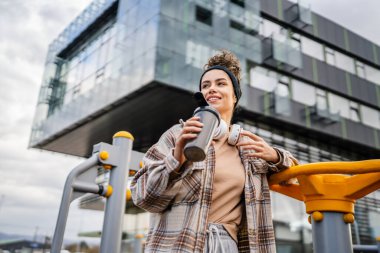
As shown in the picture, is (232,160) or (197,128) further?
(232,160)

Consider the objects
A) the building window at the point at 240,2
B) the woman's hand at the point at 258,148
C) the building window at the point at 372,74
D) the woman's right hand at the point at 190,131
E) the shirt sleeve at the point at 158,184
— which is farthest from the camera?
the building window at the point at 372,74

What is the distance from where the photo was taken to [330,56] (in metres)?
17.2

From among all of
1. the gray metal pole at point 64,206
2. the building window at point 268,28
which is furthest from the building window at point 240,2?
the gray metal pole at point 64,206

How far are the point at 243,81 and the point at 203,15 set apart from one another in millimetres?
2665

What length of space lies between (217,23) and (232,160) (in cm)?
1157

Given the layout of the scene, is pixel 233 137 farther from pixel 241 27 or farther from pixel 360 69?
pixel 360 69

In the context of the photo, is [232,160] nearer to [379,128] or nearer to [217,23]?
[217,23]

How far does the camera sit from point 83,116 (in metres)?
14.0

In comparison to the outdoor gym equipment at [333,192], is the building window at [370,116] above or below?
above

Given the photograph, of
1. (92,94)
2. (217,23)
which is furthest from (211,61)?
(92,94)

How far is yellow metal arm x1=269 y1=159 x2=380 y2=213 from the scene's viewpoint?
1.67m

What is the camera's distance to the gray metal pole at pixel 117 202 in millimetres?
3062

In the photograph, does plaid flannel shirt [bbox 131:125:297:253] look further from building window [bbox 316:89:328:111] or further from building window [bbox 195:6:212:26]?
building window [bbox 316:89:328:111]

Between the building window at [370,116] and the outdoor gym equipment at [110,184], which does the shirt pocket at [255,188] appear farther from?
the building window at [370,116]
